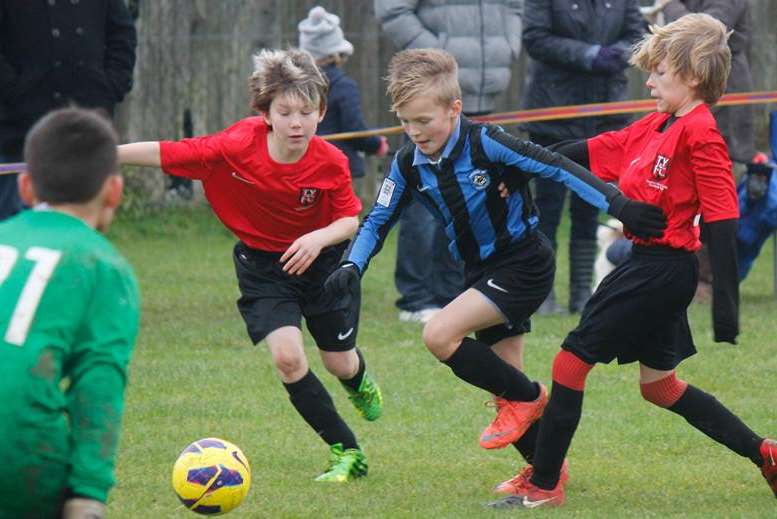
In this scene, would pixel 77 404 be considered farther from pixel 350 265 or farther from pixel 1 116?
pixel 1 116

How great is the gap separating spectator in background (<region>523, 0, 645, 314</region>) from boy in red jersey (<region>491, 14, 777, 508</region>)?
386 centimetres

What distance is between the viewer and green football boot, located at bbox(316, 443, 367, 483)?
571 cm

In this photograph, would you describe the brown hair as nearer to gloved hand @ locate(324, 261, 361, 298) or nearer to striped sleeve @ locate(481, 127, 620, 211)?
gloved hand @ locate(324, 261, 361, 298)

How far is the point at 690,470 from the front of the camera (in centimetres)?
581

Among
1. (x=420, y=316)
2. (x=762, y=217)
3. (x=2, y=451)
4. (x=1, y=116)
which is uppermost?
(x=2, y=451)

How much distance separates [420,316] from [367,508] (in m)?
4.16

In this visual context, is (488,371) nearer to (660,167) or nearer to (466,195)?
(466,195)

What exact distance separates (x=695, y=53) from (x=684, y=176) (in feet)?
1.45

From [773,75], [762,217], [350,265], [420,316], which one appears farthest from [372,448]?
[773,75]

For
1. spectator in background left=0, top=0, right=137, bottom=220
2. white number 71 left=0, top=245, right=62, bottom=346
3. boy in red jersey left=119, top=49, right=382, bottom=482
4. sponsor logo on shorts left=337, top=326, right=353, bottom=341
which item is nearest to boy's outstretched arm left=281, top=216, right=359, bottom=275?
boy in red jersey left=119, top=49, right=382, bottom=482

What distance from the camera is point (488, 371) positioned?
5.40m

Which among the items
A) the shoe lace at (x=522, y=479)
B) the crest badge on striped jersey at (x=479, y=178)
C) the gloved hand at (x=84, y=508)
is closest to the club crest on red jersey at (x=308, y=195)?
the crest badge on striped jersey at (x=479, y=178)

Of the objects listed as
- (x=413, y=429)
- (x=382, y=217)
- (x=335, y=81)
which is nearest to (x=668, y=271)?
(x=382, y=217)

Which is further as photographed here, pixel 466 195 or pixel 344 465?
pixel 344 465
